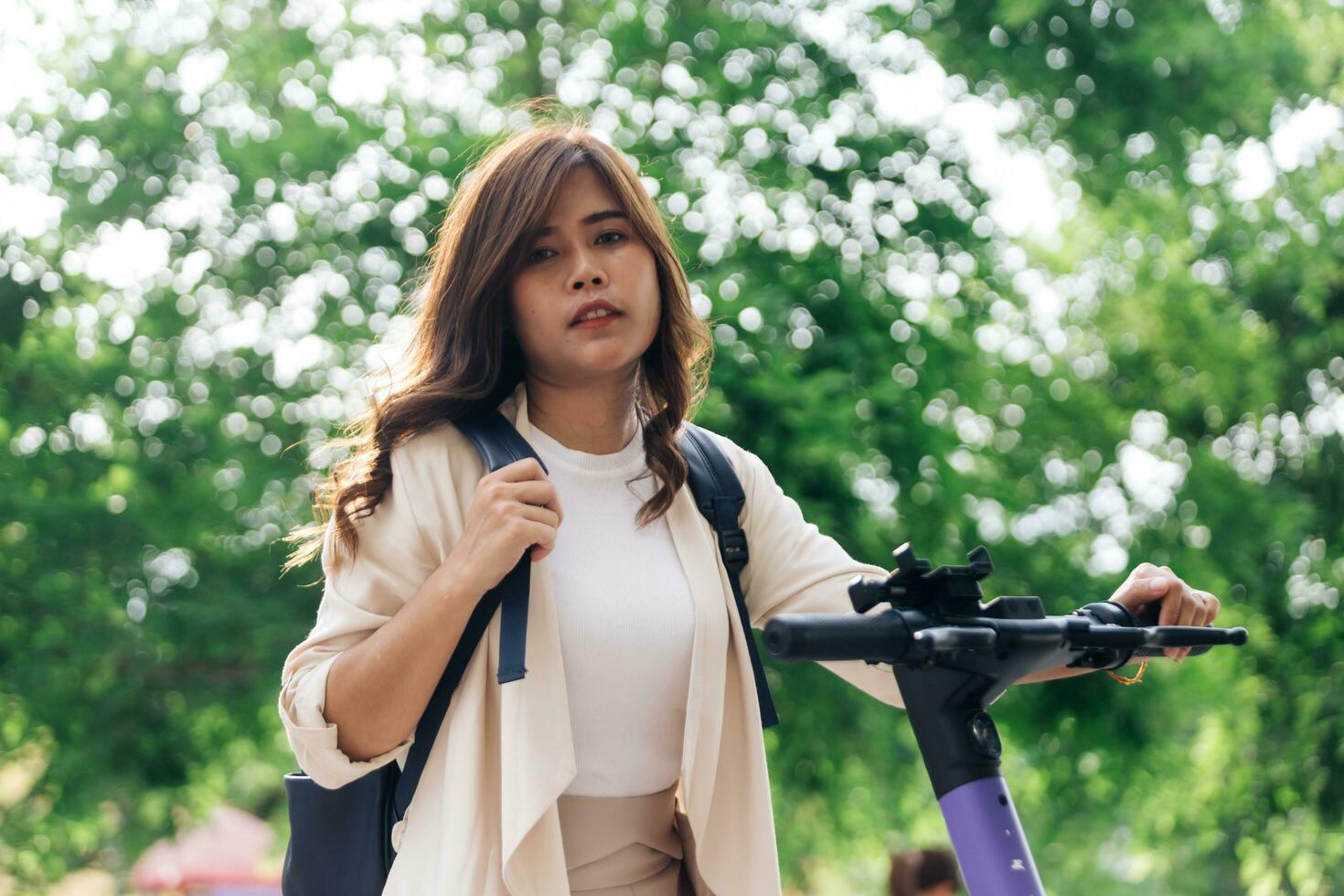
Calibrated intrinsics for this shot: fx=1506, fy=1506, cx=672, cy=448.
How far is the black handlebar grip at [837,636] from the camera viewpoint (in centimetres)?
128

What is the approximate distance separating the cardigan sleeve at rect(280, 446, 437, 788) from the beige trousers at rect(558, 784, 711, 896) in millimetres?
255

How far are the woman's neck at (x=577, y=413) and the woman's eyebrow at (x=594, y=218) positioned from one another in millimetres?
234

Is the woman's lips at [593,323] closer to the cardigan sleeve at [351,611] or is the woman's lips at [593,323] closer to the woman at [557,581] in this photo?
the woman at [557,581]

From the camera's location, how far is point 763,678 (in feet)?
7.10

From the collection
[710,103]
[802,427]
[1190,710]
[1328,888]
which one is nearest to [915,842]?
[1190,710]

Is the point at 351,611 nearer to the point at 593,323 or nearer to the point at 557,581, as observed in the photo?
the point at 557,581

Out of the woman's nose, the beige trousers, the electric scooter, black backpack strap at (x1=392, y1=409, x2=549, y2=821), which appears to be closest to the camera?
the electric scooter

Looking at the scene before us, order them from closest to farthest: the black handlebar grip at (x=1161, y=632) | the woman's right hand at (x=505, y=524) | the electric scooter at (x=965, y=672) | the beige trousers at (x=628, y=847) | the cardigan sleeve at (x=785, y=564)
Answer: the electric scooter at (x=965, y=672) → the black handlebar grip at (x=1161, y=632) → the woman's right hand at (x=505, y=524) → the beige trousers at (x=628, y=847) → the cardigan sleeve at (x=785, y=564)

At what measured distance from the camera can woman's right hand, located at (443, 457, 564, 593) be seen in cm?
178

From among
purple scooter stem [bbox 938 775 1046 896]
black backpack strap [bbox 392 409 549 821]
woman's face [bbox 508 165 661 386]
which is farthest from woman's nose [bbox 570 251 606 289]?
purple scooter stem [bbox 938 775 1046 896]

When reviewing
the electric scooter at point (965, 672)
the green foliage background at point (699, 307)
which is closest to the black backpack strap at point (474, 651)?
the electric scooter at point (965, 672)

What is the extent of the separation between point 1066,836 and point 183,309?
6.65 metres

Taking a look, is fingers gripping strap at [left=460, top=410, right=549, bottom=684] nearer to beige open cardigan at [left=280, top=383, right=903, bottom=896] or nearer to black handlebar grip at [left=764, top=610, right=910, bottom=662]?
beige open cardigan at [left=280, top=383, right=903, bottom=896]

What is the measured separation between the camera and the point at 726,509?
2.23 m
